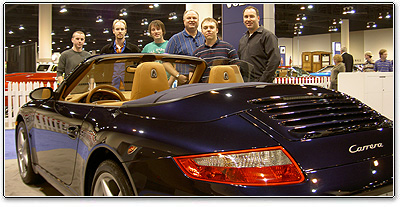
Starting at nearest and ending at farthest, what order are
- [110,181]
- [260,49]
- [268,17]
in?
[110,181]
[260,49]
[268,17]

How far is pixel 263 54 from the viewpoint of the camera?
4566 millimetres

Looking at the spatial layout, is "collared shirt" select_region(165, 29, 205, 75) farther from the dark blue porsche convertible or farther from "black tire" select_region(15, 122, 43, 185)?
the dark blue porsche convertible

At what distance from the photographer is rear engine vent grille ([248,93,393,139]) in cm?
168

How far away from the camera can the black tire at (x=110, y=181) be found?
1.83m

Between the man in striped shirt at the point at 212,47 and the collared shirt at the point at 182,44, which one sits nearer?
the man in striped shirt at the point at 212,47

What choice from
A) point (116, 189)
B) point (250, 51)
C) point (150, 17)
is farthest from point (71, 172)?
point (150, 17)

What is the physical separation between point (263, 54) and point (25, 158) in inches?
110

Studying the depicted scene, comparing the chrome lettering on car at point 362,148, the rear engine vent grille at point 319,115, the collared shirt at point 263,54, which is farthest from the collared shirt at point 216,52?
the chrome lettering on car at point 362,148

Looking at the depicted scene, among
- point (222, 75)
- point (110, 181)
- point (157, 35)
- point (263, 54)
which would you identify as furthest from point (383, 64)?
point (110, 181)

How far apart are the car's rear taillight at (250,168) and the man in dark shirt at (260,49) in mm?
2997

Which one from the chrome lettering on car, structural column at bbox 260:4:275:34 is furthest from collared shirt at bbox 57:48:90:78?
the chrome lettering on car

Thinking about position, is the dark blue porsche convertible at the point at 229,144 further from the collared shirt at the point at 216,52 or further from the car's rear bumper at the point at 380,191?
the collared shirt at the point at 216,52

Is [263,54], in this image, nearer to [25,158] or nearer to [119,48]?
[119,48]

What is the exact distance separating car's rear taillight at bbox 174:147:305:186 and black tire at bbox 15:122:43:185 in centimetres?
242
